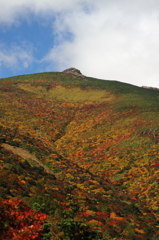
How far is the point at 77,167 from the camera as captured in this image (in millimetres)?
31672

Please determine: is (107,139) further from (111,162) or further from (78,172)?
(78,172)

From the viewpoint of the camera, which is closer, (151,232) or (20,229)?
(20,229)

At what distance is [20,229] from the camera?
8.96 m

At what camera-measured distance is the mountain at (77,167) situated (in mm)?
11430

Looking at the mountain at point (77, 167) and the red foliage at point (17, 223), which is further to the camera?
the mountain at point (77, 167)

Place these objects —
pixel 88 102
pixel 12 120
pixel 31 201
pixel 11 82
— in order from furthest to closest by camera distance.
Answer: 1. pixel 11 82
2. pixel 88 102
3. pixel 12 120
4. pixel 31 201

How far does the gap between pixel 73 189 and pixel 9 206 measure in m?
12.2

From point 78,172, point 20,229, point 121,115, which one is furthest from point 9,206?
point 121,115

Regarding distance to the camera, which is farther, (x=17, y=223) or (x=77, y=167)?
(x=77, y=167)

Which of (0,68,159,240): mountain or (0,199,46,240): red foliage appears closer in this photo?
(0,199,46,240): red foliage

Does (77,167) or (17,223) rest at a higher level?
(17,223)

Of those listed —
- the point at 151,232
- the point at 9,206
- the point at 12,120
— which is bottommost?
the point at 151,232

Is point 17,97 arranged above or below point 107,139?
above

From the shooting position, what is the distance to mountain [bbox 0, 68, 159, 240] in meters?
11.4
